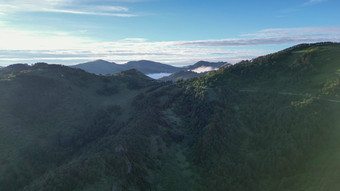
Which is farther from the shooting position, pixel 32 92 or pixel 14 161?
pixel 32 92

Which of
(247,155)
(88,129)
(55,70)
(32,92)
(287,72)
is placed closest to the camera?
(247,155)

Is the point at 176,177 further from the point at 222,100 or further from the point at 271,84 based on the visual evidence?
the point at 271,84

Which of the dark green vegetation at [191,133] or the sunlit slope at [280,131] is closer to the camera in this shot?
the dark green vegetation at [191,133]

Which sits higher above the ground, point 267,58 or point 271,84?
point 267,58

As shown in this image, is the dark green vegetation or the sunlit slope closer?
the dark green vegetation

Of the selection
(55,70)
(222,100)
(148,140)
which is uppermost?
(55,70)

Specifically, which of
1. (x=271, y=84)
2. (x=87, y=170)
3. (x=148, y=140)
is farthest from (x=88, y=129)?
(x=271, y=84)

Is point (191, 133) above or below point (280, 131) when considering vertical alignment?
below

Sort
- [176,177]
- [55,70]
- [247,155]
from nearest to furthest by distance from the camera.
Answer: [176,177]
[247,155]
[55,70]
